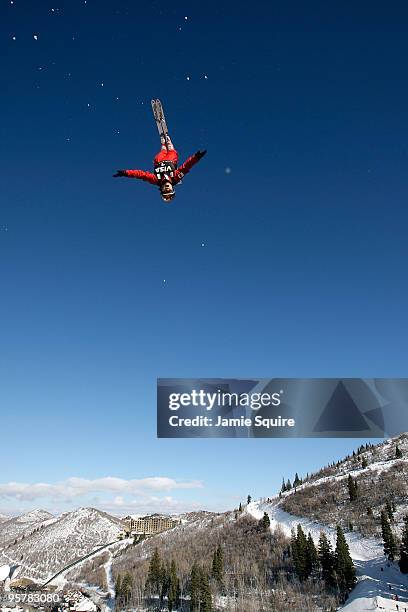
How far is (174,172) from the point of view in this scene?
80.3ft

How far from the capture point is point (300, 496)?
6959 inches

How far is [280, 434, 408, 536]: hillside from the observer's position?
130 meters

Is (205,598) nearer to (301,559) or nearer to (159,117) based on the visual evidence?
(301,559)

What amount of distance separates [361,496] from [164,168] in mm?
151034

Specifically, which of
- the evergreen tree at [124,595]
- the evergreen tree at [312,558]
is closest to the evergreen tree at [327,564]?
the evergreen tree at [312,558]

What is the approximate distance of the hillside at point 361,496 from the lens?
130m

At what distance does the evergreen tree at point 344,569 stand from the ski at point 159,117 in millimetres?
86216

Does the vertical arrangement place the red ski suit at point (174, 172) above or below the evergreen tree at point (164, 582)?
above

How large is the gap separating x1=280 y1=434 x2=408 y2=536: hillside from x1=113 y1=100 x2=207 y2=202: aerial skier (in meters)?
117

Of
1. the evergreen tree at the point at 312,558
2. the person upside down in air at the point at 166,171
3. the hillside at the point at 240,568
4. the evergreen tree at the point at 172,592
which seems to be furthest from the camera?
the evergreen tree at the point at 172,592

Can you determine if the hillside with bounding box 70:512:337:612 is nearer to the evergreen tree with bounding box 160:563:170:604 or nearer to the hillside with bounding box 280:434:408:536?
the evergreen tree with bounding box 160:563:170:604

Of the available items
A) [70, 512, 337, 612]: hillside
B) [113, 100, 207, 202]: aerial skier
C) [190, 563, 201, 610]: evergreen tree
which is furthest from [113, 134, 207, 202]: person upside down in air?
[190, 563, 201, 610]: evergreen tree

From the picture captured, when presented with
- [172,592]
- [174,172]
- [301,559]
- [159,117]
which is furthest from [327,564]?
[159,117]

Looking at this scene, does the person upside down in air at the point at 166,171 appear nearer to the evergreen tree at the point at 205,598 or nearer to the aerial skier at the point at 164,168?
the aerial skier at the point at 164,168
